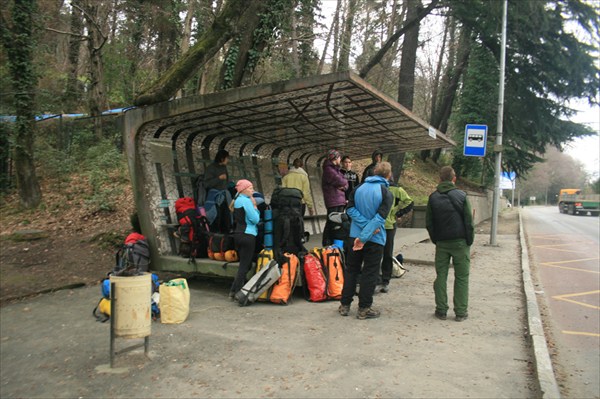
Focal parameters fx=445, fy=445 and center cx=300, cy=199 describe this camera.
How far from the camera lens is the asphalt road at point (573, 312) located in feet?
15.0

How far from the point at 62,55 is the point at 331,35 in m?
15.0

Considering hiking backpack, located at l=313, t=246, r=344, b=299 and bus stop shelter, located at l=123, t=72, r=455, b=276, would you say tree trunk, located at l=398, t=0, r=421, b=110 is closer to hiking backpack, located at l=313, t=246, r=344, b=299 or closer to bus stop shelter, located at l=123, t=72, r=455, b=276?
bus stop shelter, located at l=123, t=72, r=455, b=276

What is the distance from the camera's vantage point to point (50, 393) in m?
3.60

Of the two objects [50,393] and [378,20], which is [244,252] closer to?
[50,393]

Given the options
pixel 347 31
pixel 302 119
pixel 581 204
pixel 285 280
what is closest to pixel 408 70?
pixel 347 31

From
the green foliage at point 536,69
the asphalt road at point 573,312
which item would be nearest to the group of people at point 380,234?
the asphalt road at point 573,312

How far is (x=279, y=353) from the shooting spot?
172 inches

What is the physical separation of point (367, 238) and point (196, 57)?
5655 mm

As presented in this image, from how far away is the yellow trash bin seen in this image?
4.05m

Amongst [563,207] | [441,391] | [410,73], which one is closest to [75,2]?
[410,73]

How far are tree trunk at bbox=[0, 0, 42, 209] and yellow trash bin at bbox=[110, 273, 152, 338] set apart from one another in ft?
27.2

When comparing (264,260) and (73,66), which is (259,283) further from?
(73,66)

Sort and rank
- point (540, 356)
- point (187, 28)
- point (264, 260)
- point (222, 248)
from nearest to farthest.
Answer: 1. point (540, 356)
2. point (264, 260)
3. point (222, 248)
4. point (187, 28)

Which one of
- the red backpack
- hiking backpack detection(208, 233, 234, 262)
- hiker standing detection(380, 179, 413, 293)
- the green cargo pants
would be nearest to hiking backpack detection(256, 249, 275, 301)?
the red backpack
